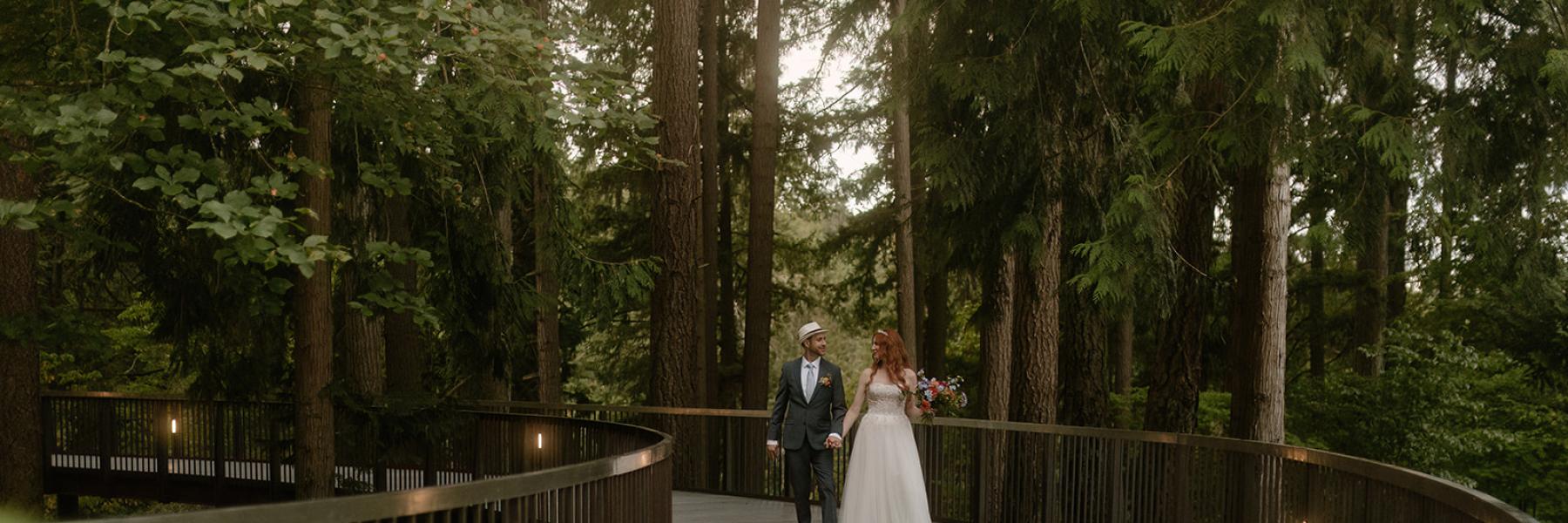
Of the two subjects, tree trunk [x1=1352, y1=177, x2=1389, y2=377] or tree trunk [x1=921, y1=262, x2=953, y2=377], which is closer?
tree trunk [x1=1352, y1=177, x2=1389, y2=377]

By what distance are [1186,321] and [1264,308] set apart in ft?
7.06

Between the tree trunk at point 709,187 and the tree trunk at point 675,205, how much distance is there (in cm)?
695

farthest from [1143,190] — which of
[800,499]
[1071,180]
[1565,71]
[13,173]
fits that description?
[13,173]

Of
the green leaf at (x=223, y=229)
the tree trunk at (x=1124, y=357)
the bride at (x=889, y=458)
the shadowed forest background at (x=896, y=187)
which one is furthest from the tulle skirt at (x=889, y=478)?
the tree trunk at (x=1124, y=357)

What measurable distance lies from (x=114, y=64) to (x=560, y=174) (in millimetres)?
6550

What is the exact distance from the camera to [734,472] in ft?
49.6

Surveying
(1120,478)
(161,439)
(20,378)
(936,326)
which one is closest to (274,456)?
(161,439)

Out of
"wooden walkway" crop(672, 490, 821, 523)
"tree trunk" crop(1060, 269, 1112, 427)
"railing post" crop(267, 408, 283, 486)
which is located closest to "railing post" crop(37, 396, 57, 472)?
"railing post" crop(267, 408, 283, 486)

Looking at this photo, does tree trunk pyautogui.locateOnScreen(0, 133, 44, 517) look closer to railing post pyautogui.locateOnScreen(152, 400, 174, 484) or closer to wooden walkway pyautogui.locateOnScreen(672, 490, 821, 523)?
railing post pyautogui.locateOnScreen(152, 400, 174, 484)

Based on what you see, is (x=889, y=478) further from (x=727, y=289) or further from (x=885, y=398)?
(x=727, y=289)

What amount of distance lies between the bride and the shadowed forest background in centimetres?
234

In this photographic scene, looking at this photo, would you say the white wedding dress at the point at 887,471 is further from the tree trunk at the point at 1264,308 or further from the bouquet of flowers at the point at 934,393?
the tree trunk at the point at 1264,308

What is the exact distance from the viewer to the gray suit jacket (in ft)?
33.4

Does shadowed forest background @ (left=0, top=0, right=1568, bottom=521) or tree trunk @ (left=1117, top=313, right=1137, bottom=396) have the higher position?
shadowed forest background @ (left=0, top=0, right=1568, bottom=521)
